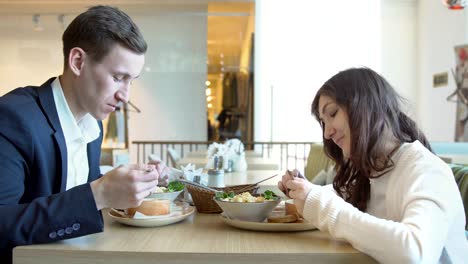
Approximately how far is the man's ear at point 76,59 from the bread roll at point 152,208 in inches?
16.4

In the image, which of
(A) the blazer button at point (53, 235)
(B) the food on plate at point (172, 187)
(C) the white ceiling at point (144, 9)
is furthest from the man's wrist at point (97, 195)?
(C) the white ceiling at point (144, 9)

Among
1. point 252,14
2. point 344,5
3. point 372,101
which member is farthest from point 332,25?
point 372,101

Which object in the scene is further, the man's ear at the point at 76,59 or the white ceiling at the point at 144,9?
the white ceiling at the point at 144,9

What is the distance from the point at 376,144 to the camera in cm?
Answer: 128

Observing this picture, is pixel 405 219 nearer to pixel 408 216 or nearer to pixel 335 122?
pixel 408 216

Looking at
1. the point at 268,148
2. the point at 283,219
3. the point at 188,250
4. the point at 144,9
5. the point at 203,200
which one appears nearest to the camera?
the point at 188,250

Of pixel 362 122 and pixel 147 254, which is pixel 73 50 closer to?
pixel 147 254

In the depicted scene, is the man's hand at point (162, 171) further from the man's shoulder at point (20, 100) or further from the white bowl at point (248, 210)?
the man's shoulder at point (20, 100)

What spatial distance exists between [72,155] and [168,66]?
5885mm

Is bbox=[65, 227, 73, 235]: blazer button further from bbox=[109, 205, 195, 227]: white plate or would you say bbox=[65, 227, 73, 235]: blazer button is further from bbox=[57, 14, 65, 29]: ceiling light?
bbox=[57, 14, 65, 29]: ceiling light

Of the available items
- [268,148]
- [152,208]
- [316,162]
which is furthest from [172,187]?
[268,148]

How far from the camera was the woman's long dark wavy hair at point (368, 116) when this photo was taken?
127 cm

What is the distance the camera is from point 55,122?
4.09 ft

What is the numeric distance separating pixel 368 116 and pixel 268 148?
5.55m
